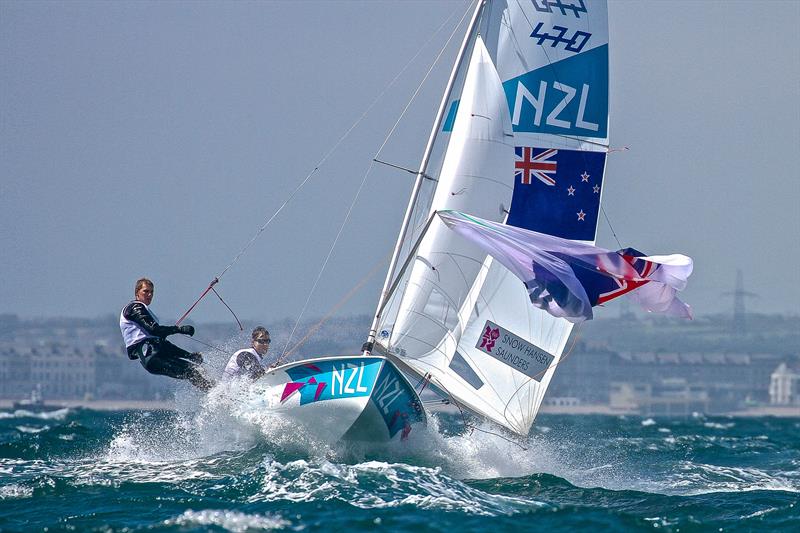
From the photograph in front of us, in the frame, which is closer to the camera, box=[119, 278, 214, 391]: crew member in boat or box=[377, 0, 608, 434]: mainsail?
box=[119, 278, 214, 391]: crew member in boat

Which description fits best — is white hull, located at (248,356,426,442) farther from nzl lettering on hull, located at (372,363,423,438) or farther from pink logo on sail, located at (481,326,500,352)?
pink logo on sail, located at (481,326,500,352)

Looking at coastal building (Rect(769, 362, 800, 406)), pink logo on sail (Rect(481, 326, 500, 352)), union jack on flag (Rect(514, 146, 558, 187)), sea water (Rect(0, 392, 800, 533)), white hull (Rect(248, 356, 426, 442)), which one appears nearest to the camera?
sea water (Rect(0, 392, 800, 533))

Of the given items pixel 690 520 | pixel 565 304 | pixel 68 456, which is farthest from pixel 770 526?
pixel 68 456

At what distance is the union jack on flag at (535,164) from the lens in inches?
560

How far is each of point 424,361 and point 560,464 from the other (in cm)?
281

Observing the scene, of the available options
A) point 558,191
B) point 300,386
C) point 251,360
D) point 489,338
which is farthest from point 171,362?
point 558,191

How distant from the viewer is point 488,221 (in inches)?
511

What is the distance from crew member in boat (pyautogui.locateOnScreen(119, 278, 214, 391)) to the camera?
12148mm

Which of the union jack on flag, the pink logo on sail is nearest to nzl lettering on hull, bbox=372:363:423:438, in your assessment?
the pink logo on sail

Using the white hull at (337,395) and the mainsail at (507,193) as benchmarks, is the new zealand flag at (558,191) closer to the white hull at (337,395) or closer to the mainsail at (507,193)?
the mainsail at (507,193)

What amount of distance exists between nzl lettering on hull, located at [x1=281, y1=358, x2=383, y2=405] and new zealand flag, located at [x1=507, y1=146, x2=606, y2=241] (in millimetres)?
3016

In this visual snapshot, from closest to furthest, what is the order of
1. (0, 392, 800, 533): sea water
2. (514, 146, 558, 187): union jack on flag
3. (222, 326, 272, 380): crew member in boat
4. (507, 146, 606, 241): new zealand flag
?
(0, 392, 800, 533): sea water, (222, 326, 272, 380): crew member in boat, (507, 146, 606, 241): new zealand flag, (514, 146, 558, 187): union jack on flag

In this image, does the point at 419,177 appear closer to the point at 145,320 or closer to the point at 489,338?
the point at 489,338

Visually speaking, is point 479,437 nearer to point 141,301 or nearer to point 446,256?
point 446,256
